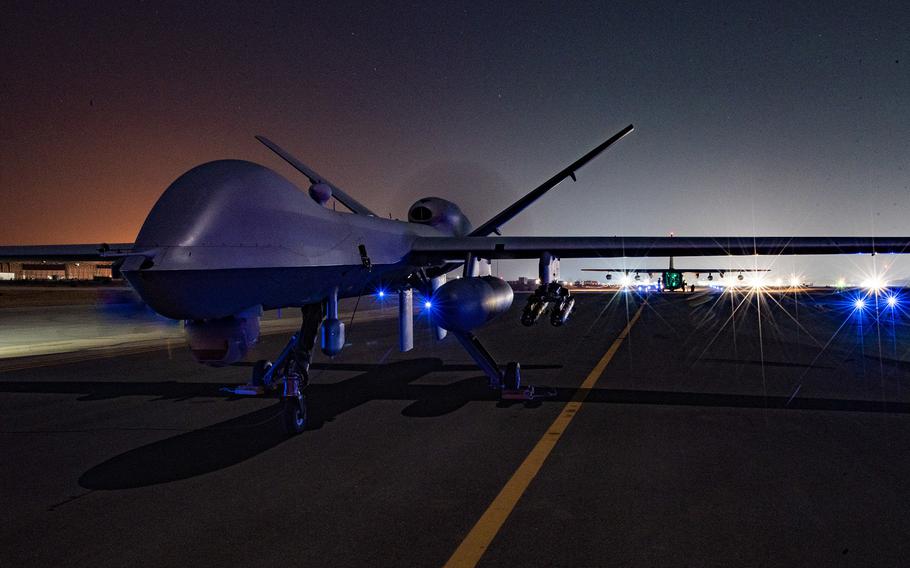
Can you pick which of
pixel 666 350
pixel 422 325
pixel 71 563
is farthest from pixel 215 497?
pixel 422 325

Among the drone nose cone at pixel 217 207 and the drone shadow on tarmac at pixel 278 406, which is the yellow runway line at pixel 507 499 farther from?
the drone nose cone at pixel 217 207

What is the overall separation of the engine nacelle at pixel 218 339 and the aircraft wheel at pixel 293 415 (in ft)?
4.03

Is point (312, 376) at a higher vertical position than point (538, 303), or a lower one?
lower

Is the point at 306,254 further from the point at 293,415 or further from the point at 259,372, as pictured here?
the point at 259,372

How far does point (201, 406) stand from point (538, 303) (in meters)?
5.82

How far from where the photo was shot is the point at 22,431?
784 cm

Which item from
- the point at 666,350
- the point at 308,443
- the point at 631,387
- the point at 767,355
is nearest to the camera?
the point at 308,443

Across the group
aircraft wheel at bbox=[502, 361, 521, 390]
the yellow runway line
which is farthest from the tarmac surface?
aircraft wheel at bbox=[502, 361, 521, 390]

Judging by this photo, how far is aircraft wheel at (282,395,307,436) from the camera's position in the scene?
24.3 ft

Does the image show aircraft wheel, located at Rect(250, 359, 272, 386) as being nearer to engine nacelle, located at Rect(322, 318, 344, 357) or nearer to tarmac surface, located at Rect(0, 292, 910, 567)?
tarmac surface, located at Rect(0, 292, 910, 567)

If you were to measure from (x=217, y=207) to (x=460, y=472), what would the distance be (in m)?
3.54

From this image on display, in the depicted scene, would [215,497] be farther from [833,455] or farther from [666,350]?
[666,350]

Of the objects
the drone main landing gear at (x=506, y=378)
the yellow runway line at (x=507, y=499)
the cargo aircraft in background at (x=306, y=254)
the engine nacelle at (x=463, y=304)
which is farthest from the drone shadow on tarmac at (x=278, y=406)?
the yellow runway line at (x=507, y=499)

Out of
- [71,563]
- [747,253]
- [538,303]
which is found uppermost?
[747,253]
